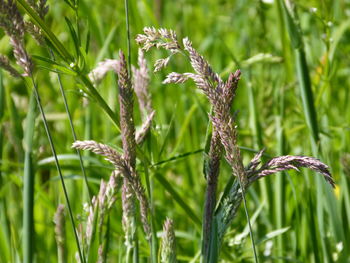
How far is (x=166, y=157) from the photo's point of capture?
66.9 inches

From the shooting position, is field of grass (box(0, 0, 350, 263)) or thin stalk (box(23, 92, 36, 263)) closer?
field of grass (box(0, 0, 350, 263))

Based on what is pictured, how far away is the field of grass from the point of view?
121 centimetres

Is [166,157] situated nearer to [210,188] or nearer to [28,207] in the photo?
[28,207]

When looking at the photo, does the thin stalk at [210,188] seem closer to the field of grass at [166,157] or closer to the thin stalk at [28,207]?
the field of grass at [166,157]

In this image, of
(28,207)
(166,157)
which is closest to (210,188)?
(28,207)

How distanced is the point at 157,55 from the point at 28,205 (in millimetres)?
1932

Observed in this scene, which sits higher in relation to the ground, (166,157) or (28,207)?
(166,157)

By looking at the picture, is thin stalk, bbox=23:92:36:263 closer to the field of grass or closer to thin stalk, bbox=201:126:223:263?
the field of grass

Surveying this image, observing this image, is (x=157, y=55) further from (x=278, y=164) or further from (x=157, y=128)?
(x=278, y=164)

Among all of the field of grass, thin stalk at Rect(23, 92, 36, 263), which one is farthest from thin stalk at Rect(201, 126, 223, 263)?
thin stalk at Rect(23, 92, 36, 263)

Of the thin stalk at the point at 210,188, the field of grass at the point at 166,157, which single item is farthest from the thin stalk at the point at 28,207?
the thin stalk at the point at 210,188

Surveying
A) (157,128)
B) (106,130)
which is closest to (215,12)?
(106,130)

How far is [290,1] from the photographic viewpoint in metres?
1.83

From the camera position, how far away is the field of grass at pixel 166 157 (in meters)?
1.21
